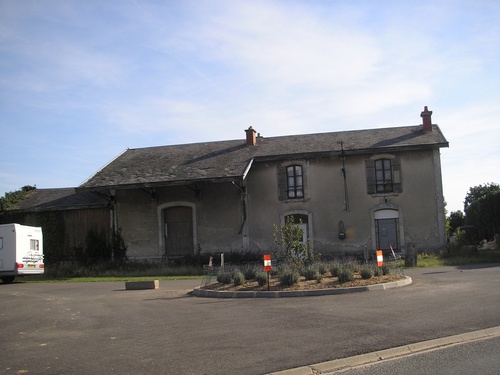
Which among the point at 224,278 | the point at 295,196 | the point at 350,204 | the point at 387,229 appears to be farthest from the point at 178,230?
the point at 224,278

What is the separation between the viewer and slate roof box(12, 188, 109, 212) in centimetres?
3045

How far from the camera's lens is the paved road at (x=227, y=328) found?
7.12 m

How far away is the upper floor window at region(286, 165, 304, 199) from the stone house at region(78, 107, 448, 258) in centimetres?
5

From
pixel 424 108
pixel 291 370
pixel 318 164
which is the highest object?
pixel 424 108

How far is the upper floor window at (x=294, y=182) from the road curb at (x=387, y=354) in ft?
67.2

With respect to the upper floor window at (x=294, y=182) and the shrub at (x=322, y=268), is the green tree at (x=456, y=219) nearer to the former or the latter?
the upper floor window at (x=294, y=182)

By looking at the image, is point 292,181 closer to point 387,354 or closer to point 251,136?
point 251,136

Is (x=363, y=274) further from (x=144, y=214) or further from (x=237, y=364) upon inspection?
(x=144, y=214)

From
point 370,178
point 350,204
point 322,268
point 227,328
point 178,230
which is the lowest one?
point 227,328

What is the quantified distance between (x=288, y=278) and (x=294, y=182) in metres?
14.9

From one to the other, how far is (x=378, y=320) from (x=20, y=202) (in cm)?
2844

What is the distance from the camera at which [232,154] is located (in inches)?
1188

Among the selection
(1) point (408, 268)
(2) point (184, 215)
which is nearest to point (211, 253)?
(2) point (184, 215)

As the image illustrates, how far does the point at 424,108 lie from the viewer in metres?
29.6
